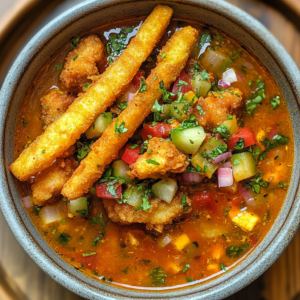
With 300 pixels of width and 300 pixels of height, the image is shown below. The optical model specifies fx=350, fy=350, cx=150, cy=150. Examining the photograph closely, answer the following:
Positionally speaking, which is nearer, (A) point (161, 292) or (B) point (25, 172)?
(B) point (25, 172)

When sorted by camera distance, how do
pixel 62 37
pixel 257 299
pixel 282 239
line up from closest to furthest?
pixel 282 239 < pixel 62 37 < pixel 257 299

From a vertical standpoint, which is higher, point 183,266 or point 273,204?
point 273,204

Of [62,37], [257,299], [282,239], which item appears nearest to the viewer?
[282,239]

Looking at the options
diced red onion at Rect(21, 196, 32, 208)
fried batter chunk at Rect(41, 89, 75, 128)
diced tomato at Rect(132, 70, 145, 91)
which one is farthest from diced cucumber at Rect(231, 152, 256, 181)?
diced red onion at Rect(21, 196, 32, 208)

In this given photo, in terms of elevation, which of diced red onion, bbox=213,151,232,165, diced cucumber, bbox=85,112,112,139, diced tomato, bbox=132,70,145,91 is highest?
diced tomato, bbox=132,70,145,91

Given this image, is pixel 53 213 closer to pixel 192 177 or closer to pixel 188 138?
pixel 192 177

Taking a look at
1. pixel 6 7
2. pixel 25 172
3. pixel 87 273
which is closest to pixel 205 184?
pixel 87 273

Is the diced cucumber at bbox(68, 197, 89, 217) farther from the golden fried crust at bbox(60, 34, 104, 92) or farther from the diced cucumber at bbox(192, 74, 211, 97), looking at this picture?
the diced cucumber at bbox(192, 74, 211, 97)

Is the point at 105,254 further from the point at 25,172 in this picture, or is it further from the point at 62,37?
the point at 62,37
